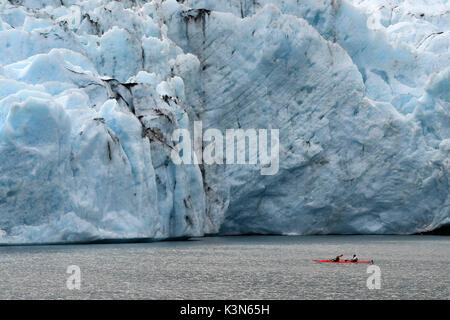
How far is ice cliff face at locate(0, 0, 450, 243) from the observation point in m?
30.0

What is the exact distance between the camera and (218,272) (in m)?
19.1

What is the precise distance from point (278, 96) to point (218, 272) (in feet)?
59.8

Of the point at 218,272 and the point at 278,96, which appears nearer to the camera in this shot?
the point at 218,272

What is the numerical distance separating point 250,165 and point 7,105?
1404 centimetres

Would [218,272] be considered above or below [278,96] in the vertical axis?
below

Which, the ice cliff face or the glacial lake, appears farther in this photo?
the ice cliff face

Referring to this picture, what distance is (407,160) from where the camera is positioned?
3494 centimetres

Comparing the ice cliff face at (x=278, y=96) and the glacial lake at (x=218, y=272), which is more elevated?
the ice cliff face at (x=278, y=96)

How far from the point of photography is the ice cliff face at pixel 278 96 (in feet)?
98.4

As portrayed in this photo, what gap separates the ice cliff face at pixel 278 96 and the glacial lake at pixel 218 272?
519 centimetres

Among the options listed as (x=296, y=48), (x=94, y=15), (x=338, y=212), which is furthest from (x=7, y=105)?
(x=338, y=212)

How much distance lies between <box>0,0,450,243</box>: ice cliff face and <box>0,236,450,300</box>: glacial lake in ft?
17.0
